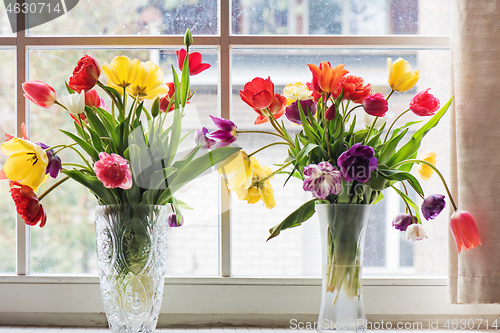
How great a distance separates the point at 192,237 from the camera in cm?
105

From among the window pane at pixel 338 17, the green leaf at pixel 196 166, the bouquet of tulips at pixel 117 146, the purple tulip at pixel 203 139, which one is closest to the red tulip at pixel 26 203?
the bouquet of tulips at pixel 117 146

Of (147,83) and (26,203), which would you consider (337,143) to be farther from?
(26,203)

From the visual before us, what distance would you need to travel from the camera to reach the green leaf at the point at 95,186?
2.46ft

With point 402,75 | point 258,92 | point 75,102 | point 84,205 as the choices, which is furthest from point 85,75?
point 402,75

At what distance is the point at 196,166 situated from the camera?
30.2 inches

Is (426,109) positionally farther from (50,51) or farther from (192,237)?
(50,51)

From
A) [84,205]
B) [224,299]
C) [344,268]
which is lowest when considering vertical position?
[224,299]

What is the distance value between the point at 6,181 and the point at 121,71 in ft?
1.73

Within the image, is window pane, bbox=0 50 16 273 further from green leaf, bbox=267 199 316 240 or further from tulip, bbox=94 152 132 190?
green leaf, bbox=267 199 316 240

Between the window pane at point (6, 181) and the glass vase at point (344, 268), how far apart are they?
0.79 meters

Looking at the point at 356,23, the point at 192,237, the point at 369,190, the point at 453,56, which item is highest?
the point at 356,23

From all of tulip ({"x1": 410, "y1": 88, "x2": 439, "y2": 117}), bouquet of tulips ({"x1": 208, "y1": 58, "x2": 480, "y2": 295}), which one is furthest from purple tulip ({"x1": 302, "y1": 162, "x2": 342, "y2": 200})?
tulip ({"x1": 410, "y1": 88, "x2": 439, "y2": 117})

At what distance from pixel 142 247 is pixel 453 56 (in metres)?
0.80

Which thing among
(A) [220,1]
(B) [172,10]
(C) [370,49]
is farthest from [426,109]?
(B) [172,10]
